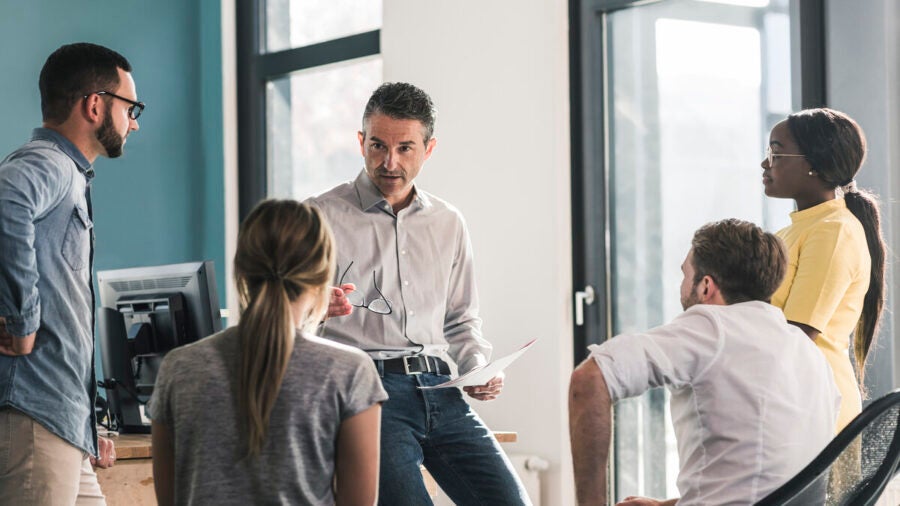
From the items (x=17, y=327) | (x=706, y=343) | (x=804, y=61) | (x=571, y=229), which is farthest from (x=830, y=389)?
(x=571, y=229)

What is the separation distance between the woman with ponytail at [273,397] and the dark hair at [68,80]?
33.4 inches

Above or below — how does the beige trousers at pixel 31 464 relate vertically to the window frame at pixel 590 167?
below

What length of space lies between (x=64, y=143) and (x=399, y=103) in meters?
0.73

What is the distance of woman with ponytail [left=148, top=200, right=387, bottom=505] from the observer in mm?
1550

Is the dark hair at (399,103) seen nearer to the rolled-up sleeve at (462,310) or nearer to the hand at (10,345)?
the rolled-up sleeve at (462,310)

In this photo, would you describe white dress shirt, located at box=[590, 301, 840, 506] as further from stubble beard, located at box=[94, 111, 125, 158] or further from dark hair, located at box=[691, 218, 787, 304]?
stubble beard, located at box=[94, 111, 125, 158]

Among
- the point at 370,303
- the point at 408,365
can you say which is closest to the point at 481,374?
the point at 408,365

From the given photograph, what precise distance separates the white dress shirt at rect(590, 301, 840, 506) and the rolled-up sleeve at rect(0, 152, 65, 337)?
1038mm

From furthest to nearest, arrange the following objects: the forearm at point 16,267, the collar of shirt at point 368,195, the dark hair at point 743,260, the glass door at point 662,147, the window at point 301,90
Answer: the window at point 301,90, the glass door at point 662,147, the collar of shirt at point 368,195, the forearm at point 16,267, the dark hair at point 743,260

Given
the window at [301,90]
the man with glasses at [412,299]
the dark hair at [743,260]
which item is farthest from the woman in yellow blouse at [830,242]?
the window at [301,90]

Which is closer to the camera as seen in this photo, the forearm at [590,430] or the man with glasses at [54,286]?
the forearm at [590,430]

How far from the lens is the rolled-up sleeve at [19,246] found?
1.99 meters

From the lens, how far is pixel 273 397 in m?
1.54

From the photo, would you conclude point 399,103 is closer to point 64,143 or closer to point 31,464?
point 64,143
